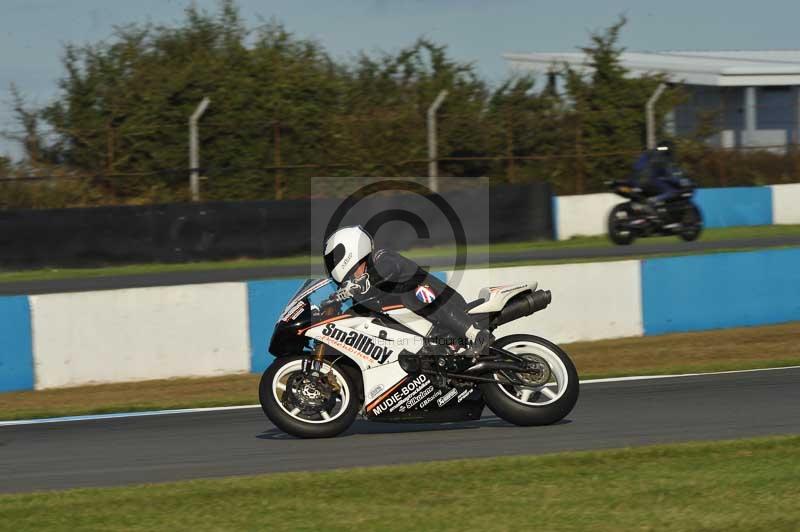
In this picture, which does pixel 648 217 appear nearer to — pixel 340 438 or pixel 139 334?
pixel 139 334

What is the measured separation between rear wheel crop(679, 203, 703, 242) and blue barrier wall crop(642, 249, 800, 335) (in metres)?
6.52

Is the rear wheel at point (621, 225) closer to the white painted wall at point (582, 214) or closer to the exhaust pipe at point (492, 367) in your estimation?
the white painted wall at point (582, 214)

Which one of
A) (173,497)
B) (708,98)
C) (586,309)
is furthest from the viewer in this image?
(708,98)

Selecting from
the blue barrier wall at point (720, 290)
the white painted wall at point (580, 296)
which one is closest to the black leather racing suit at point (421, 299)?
the white painted wall at point (580, 296)

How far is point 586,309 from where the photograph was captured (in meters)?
12.0

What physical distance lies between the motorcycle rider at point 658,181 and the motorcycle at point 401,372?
1236 cm

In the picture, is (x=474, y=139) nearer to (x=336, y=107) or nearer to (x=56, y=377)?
(x=336, y=107)

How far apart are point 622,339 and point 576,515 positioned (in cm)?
699

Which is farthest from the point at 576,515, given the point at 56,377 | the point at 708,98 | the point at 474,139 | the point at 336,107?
the point at 708,98

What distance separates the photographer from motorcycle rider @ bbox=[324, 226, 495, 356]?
6984 mm

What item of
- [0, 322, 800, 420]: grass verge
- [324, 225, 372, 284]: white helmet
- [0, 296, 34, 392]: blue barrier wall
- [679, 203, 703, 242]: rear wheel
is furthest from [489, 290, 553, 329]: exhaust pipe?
[679, 203, 703, 242]: rear wheel

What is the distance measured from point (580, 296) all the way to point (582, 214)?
33.1 feet

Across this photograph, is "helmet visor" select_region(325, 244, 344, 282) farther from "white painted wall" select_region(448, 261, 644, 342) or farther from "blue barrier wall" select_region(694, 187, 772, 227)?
"blue barrier wall" select_region(694, 187, 772, 227)

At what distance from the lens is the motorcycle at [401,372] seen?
7.12 meters
